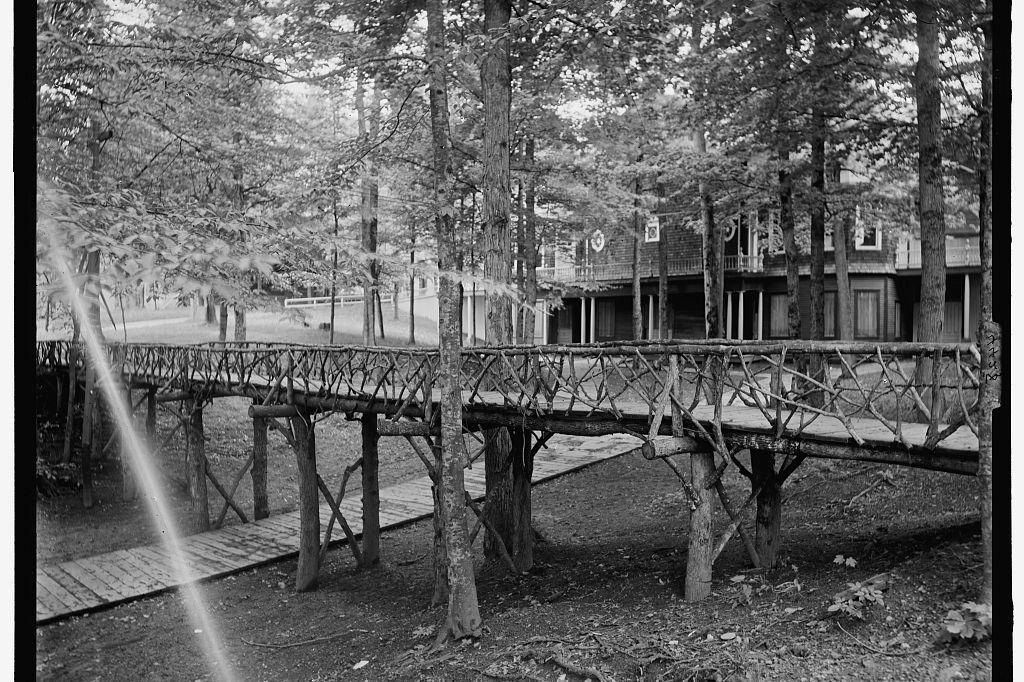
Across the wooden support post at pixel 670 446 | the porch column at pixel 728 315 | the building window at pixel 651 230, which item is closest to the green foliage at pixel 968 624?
the wooden support post at pixel 670 446

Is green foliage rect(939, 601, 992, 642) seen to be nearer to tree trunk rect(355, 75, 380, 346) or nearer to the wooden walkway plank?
tree trunk rect(355, 75, 380, 346)

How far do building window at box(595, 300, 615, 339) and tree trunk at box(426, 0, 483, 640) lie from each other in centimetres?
1664

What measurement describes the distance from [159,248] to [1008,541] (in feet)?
15.7

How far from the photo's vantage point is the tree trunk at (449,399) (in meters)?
7.11

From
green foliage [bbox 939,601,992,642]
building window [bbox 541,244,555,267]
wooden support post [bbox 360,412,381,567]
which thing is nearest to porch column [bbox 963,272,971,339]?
green foliage [bbox 939,601,992,642]

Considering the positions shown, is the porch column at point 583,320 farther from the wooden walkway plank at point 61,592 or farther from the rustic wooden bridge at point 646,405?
the wooden walkway plank at point 61,592

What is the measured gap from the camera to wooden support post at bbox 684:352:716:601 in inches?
253

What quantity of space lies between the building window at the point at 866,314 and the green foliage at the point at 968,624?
11.7m

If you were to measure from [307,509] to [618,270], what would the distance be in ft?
47.5

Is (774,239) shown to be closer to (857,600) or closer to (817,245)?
(817,245)

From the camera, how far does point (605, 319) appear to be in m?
23.8

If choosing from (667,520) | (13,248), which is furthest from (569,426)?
(13,248)

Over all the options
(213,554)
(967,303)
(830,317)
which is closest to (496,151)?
(967,303)

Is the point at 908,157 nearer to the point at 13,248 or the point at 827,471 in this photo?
the point at 827,471
